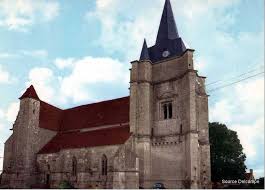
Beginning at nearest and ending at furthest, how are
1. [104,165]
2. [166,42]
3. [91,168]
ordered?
[104,165]
[91,168]
[166,42]

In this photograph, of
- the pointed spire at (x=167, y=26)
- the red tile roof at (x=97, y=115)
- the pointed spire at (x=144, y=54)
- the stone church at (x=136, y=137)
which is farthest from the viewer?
the pointed spire at (x=167, y=26)

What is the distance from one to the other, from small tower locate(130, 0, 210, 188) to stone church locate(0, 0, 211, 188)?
0.34ft

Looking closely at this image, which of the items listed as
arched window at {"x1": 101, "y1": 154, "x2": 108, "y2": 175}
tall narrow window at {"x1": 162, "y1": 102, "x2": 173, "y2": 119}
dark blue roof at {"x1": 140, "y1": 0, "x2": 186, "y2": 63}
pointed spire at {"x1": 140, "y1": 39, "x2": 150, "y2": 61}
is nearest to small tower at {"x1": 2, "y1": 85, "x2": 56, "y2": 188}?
arched window at {"x1": 101, "y1": 154, "x2": 108, "y2": 175}

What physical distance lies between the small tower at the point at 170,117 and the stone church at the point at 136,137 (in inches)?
4.0

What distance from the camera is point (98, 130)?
46531 mm

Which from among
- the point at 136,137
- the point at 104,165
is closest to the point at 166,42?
the point at 136,137

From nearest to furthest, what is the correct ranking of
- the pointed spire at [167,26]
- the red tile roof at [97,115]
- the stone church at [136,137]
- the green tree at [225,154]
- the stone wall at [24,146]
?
the stone church at [136,137] → the stone wall at [24,146] → the red tile roof at [97,115] → the pointed spire at [167,26] → the green tree at [225,154]

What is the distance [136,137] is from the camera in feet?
136

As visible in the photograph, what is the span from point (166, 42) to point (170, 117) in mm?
10065

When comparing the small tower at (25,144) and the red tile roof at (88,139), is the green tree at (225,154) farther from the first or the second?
the small tower at (25,144)

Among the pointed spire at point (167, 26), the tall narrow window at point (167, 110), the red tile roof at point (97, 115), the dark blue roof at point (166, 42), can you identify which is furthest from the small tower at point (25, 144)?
the pointed spire at point (167, 26)

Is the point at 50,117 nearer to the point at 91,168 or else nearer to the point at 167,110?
the point at 91,168

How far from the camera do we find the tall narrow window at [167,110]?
4234 cm

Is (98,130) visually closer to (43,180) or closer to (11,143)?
(43,180)
